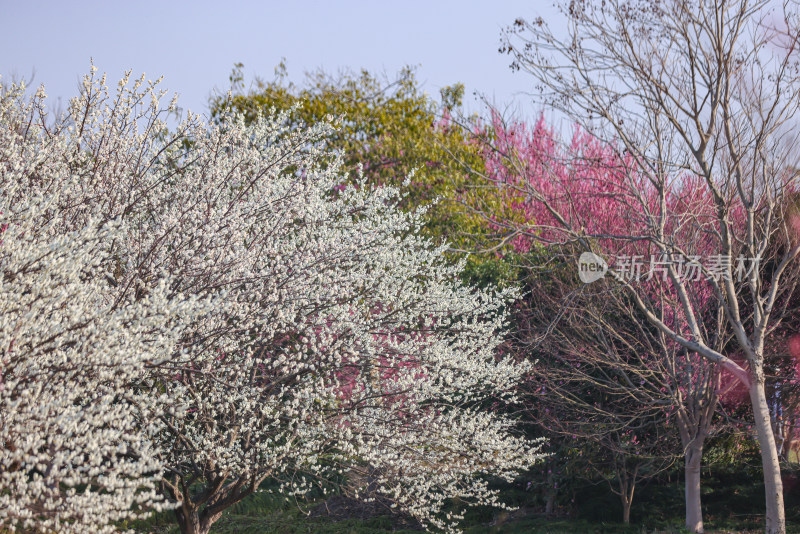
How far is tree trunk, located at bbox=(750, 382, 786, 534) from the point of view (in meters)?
7.55

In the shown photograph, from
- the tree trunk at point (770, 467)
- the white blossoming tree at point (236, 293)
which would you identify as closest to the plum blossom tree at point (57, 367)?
the white blossoming tree at point (236, 293)

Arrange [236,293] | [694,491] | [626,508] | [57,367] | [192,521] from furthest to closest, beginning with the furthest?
[626,508], [694,491], [192,521], [236,293], [57,367]

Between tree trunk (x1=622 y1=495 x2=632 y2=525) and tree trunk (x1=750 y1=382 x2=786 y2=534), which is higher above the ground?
tree trunk (x1=750 y1=382 x2=786 y2=534)

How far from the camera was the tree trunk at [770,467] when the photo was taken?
24.8 feet

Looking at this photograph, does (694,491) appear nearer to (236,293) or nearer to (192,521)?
(192,521)

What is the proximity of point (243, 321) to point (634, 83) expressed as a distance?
18.7 feet

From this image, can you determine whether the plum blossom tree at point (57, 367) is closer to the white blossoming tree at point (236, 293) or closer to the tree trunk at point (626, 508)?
the white blossoming tree at point (236, 293)

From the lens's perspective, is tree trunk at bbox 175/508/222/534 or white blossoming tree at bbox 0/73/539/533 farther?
tree trunk at bbox 175/508/222/534

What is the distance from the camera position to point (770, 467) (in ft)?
25.1

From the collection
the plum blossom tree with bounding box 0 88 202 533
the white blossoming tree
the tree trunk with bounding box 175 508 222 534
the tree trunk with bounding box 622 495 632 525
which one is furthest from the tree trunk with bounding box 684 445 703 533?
the plum blossom tree with bounding box 0 88 202 533

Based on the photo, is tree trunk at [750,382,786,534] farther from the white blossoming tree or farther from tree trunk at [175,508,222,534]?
tree trunk at [175,508,222,534]

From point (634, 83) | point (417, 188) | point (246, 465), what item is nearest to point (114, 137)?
point (246, 465)

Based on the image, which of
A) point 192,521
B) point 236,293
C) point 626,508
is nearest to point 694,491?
point 626,508

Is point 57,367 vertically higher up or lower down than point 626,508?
higher up
